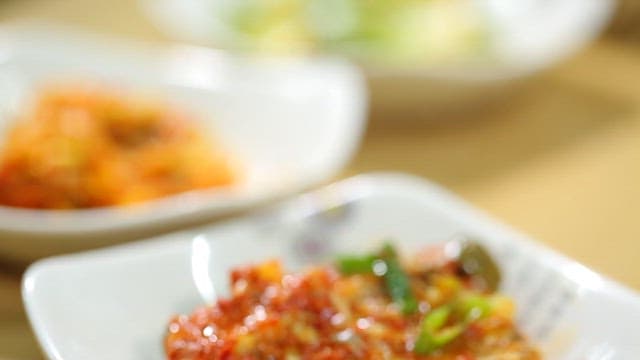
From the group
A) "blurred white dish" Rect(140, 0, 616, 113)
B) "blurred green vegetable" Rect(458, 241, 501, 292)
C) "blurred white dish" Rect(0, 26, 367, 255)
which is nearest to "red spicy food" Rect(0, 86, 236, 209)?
"blurred white dish" Rect(0, 26, 367, 255)

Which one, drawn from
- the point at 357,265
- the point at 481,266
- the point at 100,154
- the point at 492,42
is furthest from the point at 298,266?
the point at 492,42

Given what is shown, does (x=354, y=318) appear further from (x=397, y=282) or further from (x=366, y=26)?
(x=366, y=26)

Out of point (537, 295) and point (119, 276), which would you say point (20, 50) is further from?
point (537, 295)

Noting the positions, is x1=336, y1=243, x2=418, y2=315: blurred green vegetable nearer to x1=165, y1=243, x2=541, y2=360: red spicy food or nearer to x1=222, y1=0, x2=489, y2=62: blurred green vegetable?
x1=165, y1=243, x2=541, y2=360: red spicy food

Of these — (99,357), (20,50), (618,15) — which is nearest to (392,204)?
(99,357)

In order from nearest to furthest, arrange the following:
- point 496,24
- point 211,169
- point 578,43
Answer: point 211,169, point 578,43, point 496,24
